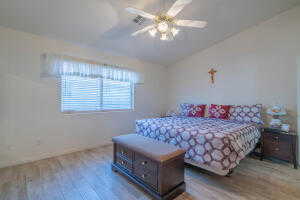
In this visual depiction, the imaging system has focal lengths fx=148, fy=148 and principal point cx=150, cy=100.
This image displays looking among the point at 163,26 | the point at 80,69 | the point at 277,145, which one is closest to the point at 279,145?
the point at 277,145

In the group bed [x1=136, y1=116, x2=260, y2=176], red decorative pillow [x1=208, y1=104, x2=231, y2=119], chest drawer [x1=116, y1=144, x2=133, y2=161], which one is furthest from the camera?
red decorative pillow [x1=208, y1=104, x2=231, y2=119]

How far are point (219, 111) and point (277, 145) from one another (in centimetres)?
121

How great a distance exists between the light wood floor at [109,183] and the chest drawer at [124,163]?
0.16 metres

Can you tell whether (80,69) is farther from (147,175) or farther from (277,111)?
(277,111)

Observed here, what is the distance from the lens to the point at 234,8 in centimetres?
270

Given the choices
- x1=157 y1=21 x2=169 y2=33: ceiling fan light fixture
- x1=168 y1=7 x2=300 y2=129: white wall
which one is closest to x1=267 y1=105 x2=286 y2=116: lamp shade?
x1=168 y1=7 x2=300 y2=129: white wall

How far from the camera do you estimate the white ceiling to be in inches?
88.8

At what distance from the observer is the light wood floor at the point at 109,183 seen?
1.78m

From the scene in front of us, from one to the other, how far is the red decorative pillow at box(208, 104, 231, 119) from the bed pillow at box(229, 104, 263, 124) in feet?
0.31

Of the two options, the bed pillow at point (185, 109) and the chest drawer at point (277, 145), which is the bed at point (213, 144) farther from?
the bed pillow at point (185, 109)

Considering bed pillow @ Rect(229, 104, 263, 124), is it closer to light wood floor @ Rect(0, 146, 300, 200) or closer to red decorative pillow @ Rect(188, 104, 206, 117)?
red decorative pillow @ Rect(188, 104, 206, 117)

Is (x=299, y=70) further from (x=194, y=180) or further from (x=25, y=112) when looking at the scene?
(x=25, y=112)

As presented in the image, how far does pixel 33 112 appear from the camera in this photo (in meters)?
2.68

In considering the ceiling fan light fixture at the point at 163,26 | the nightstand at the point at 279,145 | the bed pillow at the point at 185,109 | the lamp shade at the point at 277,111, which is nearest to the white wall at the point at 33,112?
the ceiling fan light fixture at the point at 163,26
